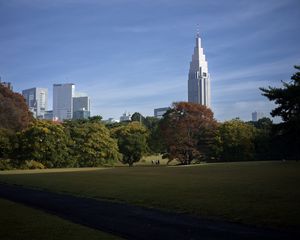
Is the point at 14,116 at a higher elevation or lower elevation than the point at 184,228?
higher

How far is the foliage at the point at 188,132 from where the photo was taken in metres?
62.9

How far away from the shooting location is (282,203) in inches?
585

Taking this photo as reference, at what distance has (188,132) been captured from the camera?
6341 cm

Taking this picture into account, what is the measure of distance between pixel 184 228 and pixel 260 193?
804 centimetres

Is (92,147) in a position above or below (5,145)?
below

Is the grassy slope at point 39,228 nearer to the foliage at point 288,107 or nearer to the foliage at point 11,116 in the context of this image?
the foliage at point 288,107

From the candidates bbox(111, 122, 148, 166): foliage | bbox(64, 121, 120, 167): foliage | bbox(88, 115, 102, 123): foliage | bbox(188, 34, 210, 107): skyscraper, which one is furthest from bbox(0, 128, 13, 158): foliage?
bbox(188, 34, 210, 107): skyscraper

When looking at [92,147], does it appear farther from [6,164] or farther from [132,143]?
[6,164]

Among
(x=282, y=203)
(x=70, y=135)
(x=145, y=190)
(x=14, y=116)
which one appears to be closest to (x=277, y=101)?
(x=145, y=190)

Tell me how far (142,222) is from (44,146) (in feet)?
168

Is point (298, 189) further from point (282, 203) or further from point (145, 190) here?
point (145, 190)

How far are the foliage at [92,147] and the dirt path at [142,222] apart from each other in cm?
4768

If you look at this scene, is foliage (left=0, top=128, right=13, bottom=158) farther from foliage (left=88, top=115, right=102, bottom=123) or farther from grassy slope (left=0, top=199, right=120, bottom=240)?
grassy slope (left=0, top=199, right=120, bottom=240)

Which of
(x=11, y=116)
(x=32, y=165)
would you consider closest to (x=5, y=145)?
(x=32, y=165)
